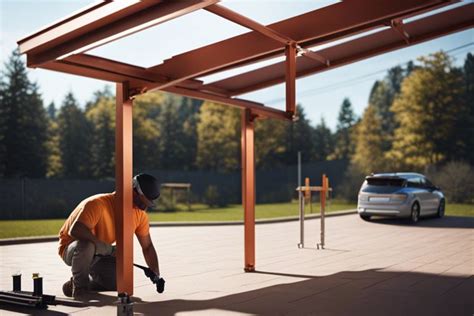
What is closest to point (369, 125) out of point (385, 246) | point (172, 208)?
point (172, 208)

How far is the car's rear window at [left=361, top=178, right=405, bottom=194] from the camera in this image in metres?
18.8

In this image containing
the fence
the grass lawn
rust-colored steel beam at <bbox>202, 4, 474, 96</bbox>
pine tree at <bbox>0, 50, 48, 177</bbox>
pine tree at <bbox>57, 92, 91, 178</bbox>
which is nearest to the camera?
rust-colored steel beam at <bbox>202, 4, 474, 96</bbox>

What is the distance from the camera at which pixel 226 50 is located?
7.68m

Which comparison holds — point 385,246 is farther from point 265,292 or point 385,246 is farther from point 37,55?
point 37,55

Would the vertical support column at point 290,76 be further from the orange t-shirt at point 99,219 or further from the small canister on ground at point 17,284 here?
the small canister on ground at point 17,284

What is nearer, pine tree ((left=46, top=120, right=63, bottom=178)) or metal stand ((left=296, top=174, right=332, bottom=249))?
metal stand ((left=296, top=174, right=332, bottom=249))

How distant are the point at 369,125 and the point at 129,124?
42738mm

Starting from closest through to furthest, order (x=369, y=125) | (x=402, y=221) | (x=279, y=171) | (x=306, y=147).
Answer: (x=402, y=221) → (x=279, y=171) → (x=369, y=125) → (x=306, y=147)

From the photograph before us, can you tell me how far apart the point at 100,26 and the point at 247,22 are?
2.05 metres

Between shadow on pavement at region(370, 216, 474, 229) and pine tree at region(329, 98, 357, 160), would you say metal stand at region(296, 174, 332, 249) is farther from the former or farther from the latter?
pine tree at region(329, 98, 357, 160)

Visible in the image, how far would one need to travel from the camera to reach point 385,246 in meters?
12.9

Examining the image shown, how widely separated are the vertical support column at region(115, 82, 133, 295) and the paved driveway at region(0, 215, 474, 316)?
0.37m

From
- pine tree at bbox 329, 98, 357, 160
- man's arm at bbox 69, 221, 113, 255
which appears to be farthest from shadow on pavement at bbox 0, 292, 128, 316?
pine tree at bbox 329, 98, 357, 160

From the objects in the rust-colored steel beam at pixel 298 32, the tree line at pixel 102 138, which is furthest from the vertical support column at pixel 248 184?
→ the tree line at pixel 102 138
